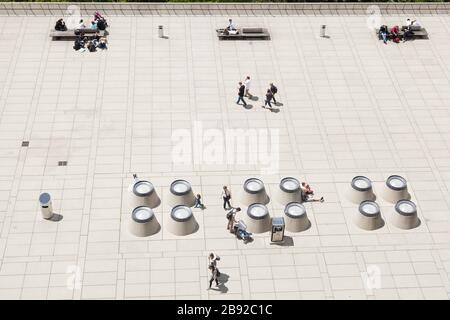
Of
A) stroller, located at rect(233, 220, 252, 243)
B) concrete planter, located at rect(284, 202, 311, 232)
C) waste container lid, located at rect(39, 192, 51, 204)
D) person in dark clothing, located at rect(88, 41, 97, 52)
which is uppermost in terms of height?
person in dark clothing, located at rect(88, 41, 97, 52)

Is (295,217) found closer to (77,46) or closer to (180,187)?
(180,187)

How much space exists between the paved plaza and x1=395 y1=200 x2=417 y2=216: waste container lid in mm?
1154

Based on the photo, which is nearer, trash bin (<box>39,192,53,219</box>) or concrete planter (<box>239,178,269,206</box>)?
trash bin (<box>39,192,53,219</box>)

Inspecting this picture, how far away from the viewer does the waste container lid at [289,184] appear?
39.0m

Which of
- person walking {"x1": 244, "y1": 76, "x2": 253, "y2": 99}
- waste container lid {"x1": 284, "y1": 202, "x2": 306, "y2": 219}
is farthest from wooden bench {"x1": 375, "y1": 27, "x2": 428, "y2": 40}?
waste container lid {"x1": 284, "y1": 202, "x2": 306, "y2": 219}

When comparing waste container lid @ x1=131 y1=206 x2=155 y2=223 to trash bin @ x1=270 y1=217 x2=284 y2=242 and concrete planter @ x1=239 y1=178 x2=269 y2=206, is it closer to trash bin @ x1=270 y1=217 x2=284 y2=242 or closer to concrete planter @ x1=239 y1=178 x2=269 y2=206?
concrete planter @ x1=239 y1=178 x2=269 y2=206

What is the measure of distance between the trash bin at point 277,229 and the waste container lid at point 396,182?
7443 mm

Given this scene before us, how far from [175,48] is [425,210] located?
23768 mm

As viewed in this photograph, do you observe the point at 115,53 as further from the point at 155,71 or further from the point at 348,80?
the point at 348,80

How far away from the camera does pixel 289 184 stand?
39469 mm

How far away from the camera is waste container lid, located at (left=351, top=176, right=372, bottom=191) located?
3938 cm

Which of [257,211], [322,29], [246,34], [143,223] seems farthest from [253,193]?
[322,29]

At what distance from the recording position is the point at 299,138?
4484cm
